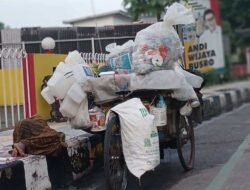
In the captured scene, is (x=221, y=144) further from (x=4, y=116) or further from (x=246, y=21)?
(x=246, y=21)

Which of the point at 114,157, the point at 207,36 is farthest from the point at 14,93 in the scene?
the point at 207,36

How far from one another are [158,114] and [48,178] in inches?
53.1

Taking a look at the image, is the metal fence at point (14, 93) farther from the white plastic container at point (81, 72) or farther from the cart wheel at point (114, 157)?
the cart wheel at point (114, 157)

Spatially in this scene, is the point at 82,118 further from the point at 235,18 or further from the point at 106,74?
the point at 235,18

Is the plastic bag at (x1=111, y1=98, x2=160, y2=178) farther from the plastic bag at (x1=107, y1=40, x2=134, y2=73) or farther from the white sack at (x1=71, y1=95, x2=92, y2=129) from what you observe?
the plastic bag at (x1=107, y1=40, x2=134, y2=73)

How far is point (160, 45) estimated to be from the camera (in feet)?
21.3

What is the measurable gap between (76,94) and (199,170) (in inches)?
81.1

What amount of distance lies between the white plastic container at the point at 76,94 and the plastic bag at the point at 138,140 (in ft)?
1.68

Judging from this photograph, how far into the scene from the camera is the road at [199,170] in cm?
670

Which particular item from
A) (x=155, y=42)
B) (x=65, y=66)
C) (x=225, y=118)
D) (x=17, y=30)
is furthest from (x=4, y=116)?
(x=17, y=30)

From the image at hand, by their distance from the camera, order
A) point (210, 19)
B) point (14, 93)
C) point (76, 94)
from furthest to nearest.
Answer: point (210, 19), point (14, 93), point (76, 94)

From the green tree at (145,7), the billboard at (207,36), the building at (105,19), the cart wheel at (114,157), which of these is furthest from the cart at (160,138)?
the building at (105,19)

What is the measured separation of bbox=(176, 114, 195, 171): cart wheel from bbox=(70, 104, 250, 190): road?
14cm

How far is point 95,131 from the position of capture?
6.42 m
